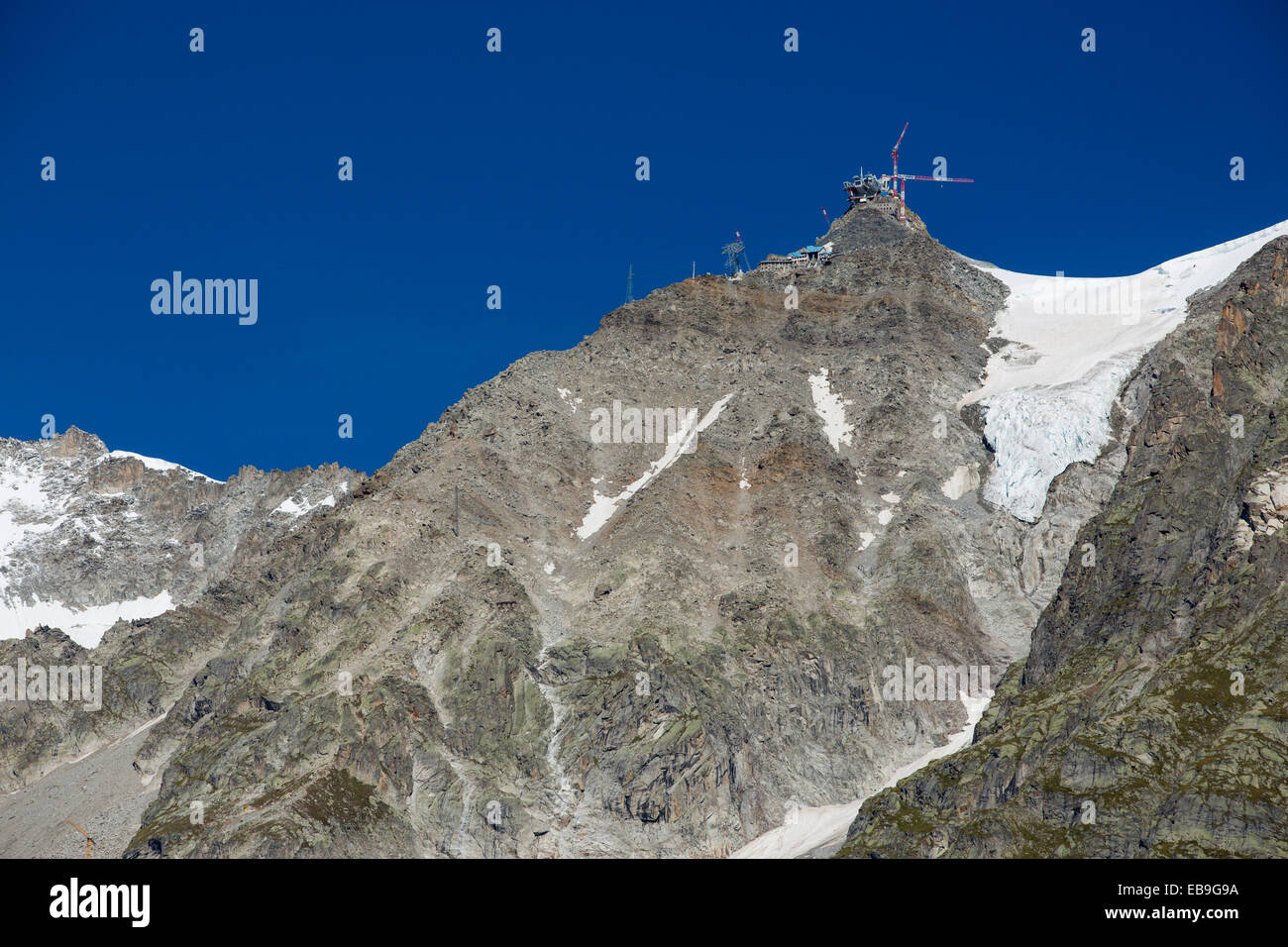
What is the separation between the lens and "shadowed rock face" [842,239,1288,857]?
11431 cm

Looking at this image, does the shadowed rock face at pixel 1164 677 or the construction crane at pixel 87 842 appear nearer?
the shadowed rock face at pixel 1164 677

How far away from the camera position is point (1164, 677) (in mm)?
130000

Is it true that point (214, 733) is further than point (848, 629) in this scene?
No

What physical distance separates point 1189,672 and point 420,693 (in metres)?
85.6

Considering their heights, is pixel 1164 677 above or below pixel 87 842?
above

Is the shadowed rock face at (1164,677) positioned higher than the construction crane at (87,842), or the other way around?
the shadowed rock face at (1164,677)

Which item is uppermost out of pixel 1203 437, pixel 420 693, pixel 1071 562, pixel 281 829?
pixel 1203 437

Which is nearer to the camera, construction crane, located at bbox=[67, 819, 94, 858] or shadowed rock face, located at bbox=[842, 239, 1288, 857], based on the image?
shadowed rock face, located at bbox=[842, 239, 1288, 857]

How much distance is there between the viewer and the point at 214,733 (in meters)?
183

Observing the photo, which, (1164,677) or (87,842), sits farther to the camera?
(87,842)

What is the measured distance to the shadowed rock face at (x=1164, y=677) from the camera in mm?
114312

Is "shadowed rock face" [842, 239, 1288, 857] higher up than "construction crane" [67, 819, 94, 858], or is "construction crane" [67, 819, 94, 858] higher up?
"shadowed rock face" [842, 239, 1288, 857]
